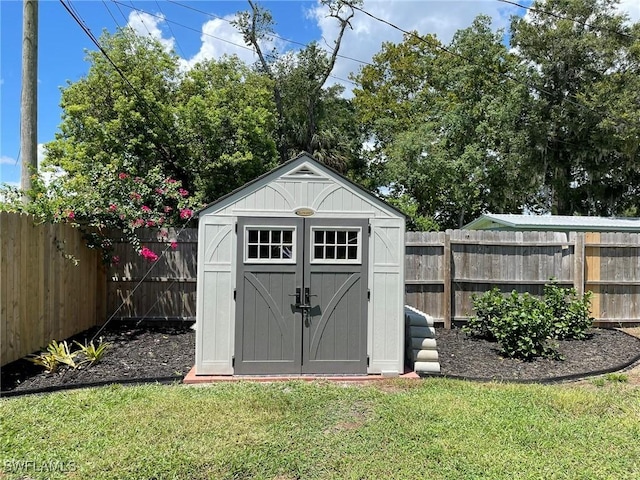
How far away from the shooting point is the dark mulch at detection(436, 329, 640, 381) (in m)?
5.58

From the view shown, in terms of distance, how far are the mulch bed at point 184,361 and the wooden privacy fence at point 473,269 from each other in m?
0.67

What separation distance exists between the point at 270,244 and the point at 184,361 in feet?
6.73

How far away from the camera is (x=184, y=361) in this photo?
5.88 m

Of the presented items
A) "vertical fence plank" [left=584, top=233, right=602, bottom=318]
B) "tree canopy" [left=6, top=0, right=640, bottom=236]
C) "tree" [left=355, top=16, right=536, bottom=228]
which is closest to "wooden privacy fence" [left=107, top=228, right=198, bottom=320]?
"tree canopy" [left=6, top=0, right=640, bottom=236]

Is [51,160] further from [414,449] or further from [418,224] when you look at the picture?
[414,449]

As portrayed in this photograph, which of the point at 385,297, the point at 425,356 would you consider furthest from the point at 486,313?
the point at 385,297

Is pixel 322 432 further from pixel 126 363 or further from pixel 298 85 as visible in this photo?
pixel 298 85

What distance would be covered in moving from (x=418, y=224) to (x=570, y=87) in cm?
766

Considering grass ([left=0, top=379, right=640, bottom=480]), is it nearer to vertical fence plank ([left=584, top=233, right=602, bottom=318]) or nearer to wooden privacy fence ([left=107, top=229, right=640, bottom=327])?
wooden privacy fence ([left=107, top=229, right=640, bottom=327])

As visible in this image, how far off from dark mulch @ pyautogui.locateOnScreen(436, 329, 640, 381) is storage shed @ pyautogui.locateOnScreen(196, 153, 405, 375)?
3.80ft

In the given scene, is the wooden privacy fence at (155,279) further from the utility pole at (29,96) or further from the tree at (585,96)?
the tree at (585,96)

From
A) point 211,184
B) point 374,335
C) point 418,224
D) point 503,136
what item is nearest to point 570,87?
point 503,136

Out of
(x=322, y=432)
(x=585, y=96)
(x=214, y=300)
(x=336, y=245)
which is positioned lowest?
(x=322, y=432)

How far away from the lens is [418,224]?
658 inches
